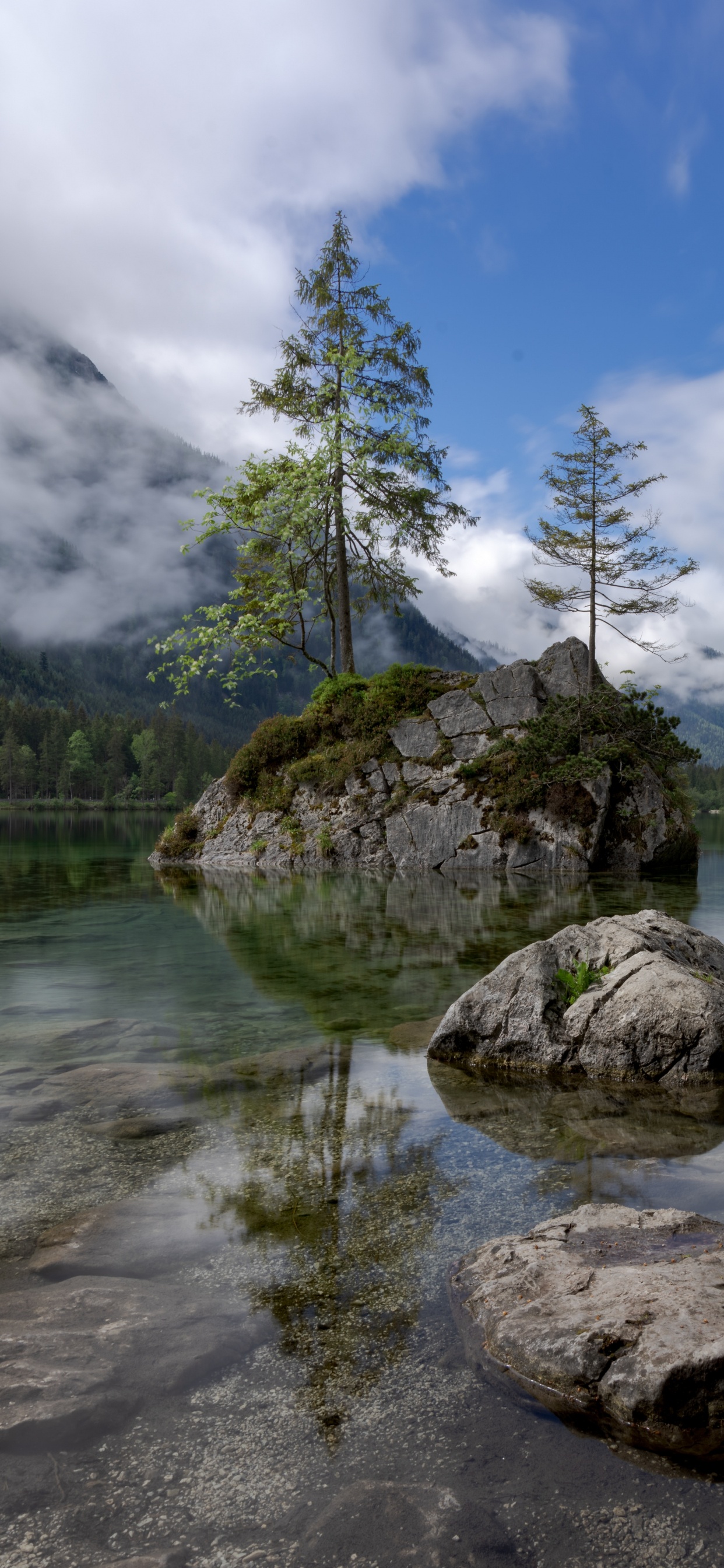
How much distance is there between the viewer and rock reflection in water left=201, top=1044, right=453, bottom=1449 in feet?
10.5

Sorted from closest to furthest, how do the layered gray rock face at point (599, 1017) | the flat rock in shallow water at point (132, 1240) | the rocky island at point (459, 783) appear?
the flat rock in shallow water at point (132, 1240) → the layered gray rock face at point (599, 1017) → the rocky island at point (459, 783)

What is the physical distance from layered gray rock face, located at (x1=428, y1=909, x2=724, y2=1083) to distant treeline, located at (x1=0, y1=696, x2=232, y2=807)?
367 feet

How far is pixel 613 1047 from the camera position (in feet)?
22.6

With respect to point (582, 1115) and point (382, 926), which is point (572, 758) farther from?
point (582, 1115)

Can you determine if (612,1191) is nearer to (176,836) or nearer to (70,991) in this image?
(70,991)

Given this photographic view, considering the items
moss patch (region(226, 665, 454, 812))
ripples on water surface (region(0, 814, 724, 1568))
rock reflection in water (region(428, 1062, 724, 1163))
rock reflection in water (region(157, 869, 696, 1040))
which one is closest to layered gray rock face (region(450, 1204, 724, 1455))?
ripples on water surface (region(0, 814, 724, 1568))

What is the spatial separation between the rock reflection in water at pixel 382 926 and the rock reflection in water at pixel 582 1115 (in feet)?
5.95

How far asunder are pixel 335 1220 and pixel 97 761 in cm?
13163

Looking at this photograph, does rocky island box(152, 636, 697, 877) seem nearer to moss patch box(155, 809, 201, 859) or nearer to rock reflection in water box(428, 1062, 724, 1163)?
moss patch box(155, 809, 201, 859)

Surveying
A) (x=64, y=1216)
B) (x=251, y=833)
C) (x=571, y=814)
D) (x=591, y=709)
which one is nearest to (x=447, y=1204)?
(x=64, y=1216)

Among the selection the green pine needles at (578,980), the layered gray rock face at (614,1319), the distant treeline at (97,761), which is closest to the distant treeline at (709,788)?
the distant treeline at (97,761)

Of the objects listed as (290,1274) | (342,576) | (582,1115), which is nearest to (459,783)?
(342,576)

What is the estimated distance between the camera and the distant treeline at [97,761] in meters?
122

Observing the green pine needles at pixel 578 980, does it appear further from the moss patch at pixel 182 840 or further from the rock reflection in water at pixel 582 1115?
the moss patch at pixel 182 840
